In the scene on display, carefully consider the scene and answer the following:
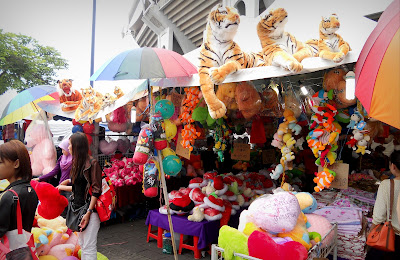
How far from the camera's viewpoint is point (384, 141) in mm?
4395

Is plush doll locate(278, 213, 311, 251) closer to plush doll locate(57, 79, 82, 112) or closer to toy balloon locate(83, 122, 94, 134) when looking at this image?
toy balloon locate(83, 122, 94, 134)

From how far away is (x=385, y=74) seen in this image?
1.50 metres

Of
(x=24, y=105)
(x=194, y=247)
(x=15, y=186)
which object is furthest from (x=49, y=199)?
(x=24, y=105)

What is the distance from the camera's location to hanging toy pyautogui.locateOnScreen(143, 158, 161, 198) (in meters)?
3.48

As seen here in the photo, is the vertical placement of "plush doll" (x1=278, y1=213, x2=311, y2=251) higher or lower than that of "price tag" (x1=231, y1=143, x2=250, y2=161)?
lower

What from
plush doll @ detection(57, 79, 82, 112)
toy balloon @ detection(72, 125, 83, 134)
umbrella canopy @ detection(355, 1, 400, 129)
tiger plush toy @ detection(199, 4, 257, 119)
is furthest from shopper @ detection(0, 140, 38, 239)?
plush doll @ detection(57, 79, 82, 112)

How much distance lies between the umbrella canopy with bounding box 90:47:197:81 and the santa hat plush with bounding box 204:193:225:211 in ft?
6.58

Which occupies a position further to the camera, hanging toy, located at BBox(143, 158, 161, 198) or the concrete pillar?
the concrete pillar

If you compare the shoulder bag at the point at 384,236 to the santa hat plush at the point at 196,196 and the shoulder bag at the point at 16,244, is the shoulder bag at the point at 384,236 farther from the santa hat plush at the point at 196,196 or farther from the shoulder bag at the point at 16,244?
the shoulder bag at the point at 16,244

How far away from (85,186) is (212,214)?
1995mm

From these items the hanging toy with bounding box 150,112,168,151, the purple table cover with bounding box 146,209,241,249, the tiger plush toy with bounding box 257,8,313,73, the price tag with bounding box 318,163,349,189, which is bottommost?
the purple table cover with bounding box 146,209,241,249

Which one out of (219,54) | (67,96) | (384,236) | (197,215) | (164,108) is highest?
(219,54)

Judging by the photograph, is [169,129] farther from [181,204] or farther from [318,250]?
[318,250]

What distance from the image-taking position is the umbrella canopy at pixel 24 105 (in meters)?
5.65
